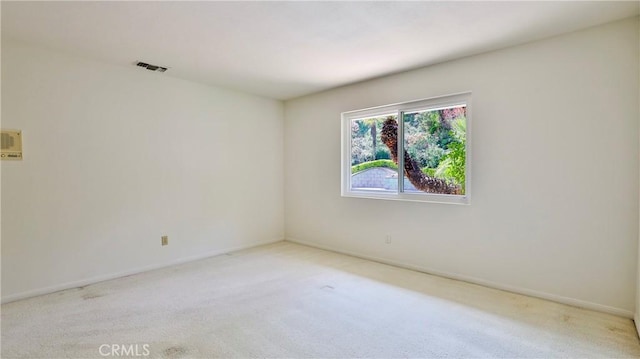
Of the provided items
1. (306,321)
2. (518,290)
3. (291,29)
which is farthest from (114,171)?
(518,290)

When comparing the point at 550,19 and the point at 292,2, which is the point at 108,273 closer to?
the point at 292,2

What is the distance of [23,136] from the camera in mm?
2994

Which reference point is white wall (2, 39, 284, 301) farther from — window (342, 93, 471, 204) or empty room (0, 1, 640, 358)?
window (342, 93, 471, 204)

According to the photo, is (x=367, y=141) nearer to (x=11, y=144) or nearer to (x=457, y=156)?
(x=457, y=156)

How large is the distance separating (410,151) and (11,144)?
4.06m

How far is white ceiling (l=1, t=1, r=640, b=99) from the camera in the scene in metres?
→ 2.33

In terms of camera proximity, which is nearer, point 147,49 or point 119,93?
point 147,49

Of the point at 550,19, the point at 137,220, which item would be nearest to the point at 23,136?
the point at 137,220

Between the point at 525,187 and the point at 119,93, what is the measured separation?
4333 mm

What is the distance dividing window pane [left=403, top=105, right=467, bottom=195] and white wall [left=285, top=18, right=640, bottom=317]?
0.66 ft

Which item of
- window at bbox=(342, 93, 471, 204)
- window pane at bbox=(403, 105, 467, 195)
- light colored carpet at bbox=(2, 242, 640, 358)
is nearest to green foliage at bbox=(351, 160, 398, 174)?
window at bbox=(342, 93, 471, 204)

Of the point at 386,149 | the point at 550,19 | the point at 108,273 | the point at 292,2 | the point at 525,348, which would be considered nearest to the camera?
the point at 525,348

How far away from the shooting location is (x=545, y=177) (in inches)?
113

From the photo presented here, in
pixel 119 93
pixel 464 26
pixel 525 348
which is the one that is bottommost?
pixel 525 348
